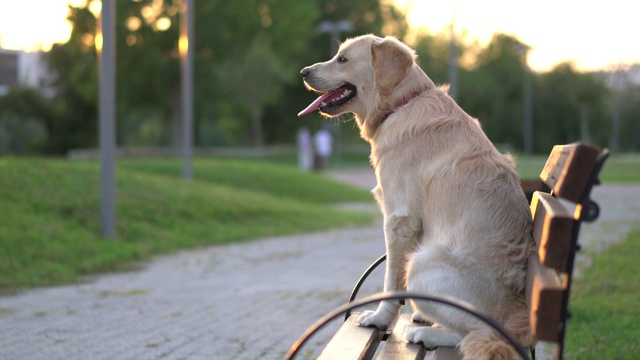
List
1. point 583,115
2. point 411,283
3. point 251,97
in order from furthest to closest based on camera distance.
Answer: point 583,115, point 251,97, point 411,283

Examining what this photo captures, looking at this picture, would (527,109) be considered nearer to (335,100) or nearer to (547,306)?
(335,100)

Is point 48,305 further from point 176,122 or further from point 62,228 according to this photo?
point 176,122

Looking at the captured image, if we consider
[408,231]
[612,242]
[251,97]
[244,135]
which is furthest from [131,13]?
[408,231]

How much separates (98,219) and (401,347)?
376 inches

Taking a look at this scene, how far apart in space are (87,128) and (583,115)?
46.5 metres

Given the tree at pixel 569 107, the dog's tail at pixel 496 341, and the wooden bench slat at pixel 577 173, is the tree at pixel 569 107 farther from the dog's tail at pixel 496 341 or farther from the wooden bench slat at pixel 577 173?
the wooden bench slat at pixel 577 173

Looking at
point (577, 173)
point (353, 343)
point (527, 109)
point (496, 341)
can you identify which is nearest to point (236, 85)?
point (527, 109)

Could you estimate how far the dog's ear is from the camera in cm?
469

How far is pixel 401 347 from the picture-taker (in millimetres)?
4086

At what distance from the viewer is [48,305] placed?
8.67m

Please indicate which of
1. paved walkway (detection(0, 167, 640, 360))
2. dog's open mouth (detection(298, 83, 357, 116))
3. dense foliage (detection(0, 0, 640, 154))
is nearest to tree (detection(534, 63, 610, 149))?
dense foliage (detection(0, 0, 640, 154))

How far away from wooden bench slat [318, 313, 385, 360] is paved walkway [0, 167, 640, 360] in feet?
6.65

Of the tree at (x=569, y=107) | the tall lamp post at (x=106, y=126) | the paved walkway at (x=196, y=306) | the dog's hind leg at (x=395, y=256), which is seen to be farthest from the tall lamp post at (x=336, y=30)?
the dog's hind leg at (x=395, y=256)

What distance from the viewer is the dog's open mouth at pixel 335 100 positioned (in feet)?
16.3
